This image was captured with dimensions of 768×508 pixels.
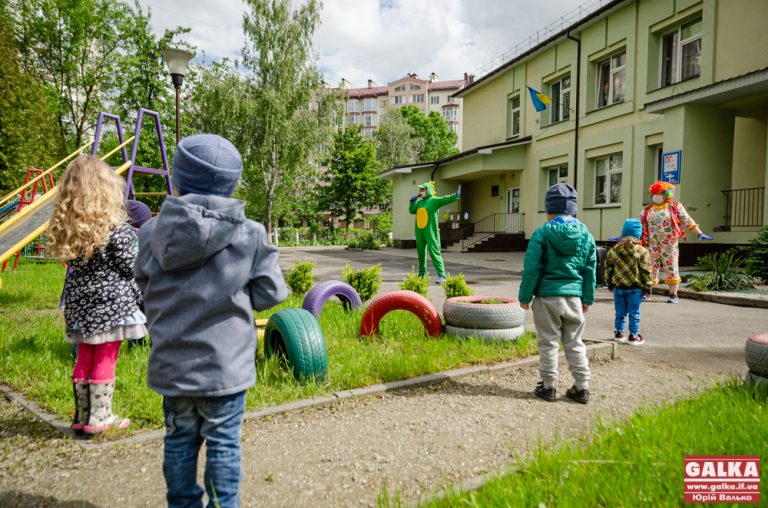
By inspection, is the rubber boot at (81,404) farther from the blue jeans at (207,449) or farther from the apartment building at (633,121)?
the apartment building at (633,121)

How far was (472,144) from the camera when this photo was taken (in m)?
28.1

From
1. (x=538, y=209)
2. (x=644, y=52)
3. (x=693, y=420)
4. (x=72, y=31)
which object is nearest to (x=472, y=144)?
(x=538, y=209)

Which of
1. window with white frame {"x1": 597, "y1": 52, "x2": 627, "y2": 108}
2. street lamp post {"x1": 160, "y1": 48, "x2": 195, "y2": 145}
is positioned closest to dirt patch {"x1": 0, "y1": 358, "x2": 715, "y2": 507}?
street lamp post {"x1": 160, "y1": 48, "x2": 195, "y2": 145}

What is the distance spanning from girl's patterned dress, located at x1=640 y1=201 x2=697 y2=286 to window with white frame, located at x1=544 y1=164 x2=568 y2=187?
11400 millimetres

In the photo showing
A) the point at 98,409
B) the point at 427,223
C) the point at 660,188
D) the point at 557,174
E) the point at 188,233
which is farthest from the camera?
the point at 557,174

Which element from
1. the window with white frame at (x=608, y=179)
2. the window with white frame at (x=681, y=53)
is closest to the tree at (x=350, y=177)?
the window with white frame at (x=608, y=179)

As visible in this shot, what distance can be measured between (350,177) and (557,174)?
23512mm

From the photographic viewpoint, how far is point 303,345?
3816mm

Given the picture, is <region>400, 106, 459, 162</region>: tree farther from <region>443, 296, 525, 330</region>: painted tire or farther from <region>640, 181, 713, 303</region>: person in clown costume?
<region>443, 296, 525, 330</region>: painted tire

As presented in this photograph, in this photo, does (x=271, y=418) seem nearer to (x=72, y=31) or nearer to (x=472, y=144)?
(x=472, y=144)

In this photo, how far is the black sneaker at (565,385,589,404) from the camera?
372 cm

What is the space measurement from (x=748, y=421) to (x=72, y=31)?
3174cm

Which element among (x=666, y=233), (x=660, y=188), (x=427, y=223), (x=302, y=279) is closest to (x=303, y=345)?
(x=302, y=279)

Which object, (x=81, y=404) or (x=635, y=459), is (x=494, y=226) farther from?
(x=81, y=404)
